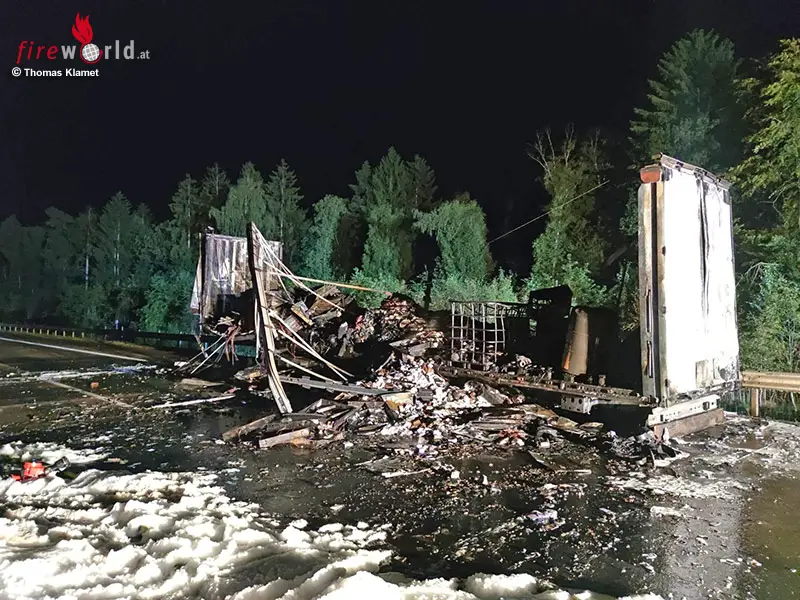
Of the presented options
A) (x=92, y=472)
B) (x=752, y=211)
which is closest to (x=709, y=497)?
(x=92, y=472)

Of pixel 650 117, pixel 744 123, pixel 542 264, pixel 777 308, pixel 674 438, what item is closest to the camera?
pixel 674 438

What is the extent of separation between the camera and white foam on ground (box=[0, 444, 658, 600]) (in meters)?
3.52

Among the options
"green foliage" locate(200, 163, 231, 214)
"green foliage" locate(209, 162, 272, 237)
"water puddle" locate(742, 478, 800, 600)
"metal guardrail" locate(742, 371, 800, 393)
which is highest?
"green foliage" locate(200, 163, 231, 214)

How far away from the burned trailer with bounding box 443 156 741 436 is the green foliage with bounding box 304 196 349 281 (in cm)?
2093

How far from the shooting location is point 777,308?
12875 millimetres

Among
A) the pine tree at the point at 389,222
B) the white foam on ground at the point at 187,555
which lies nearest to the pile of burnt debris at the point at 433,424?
the white foam on ground at the point at 187,555

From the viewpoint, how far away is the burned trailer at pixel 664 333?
21.6 feet

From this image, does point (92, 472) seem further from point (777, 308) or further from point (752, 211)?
point (752, 211)

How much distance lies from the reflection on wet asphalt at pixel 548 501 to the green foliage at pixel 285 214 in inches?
987

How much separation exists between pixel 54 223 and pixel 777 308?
5364 cm

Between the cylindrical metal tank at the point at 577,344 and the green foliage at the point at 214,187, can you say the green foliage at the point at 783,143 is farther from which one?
the green foliage at the point at 214,187

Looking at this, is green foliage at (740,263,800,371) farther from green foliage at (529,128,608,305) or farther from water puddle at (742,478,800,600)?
water puddle at (742,478,800,600)

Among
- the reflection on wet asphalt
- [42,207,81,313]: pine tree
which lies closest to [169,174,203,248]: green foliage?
[42,207,81,313]: pine tree

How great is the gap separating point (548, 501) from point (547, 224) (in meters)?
19.6
